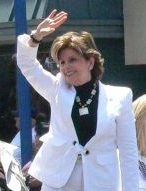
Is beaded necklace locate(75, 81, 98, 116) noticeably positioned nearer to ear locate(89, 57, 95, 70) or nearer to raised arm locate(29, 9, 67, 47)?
ear locate(89, 57, 95, 70)

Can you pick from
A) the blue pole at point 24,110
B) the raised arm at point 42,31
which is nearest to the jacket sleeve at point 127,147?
the raised arm at point 42,31

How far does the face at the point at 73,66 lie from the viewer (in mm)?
3436

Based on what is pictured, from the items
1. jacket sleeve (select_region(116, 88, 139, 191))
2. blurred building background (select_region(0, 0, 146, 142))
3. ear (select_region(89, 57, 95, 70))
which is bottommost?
blurred building background (select_region(0, 0, 146, 142))

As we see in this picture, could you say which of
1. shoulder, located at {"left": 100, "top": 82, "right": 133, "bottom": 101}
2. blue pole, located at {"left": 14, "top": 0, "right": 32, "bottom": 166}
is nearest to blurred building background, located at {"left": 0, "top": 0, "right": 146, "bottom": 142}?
blue pole, located at {"left": 14, "top": 0, "right": 32, "bottom": 166}

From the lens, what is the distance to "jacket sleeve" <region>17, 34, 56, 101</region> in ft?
11.3

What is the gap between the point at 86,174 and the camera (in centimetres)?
340

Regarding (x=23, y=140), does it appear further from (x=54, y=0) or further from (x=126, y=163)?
(x=54, y=0)

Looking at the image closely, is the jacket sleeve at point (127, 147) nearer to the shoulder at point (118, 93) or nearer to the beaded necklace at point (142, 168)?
the shoulder at point (118, 93)

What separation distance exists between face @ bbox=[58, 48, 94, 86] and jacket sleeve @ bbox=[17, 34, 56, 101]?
12 centimetres

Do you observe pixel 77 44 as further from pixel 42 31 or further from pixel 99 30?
pixel 99 30

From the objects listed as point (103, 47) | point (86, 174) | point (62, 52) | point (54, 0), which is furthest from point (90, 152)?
point (103, 47)

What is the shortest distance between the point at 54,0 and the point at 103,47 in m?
1.20

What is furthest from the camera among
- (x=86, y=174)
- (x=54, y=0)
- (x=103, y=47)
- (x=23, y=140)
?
(x=103, y=47)

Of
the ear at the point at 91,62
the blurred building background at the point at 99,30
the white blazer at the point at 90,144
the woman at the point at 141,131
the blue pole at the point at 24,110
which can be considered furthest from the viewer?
the blurred building background at the point at 99,30
